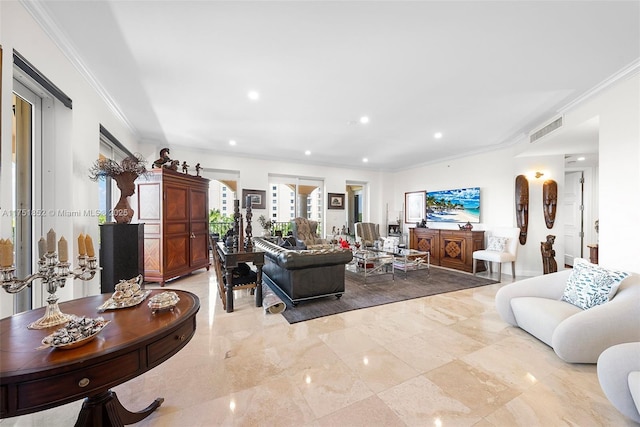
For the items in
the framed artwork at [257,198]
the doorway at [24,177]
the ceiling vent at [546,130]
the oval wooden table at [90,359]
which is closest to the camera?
the oval wooden table at [90,359]

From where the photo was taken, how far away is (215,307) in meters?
3.22

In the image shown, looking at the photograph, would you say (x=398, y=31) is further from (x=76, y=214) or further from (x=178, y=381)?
(x=76, y=214)

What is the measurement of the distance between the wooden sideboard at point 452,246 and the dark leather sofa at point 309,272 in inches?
128

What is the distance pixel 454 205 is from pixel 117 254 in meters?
6.60

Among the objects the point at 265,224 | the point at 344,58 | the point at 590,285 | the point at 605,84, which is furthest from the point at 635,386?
the point at 265,224

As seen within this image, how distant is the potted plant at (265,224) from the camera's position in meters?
6.34

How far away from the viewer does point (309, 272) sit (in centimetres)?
327

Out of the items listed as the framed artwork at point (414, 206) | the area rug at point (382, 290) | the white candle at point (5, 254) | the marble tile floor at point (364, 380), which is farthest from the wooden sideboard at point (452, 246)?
the white candle at point (5, 254)

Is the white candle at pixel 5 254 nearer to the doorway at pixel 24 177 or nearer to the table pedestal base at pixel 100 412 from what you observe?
the table pedestal base at pixel 100 412

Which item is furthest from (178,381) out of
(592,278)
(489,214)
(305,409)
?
(489,214)

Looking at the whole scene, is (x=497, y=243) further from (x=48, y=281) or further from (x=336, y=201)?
(x=48, y=281)

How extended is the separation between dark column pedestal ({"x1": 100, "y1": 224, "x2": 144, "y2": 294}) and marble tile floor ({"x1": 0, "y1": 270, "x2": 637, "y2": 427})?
0.95 m

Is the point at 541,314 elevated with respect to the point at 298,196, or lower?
lower

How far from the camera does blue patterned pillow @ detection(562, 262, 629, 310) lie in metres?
2.10
